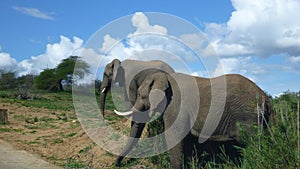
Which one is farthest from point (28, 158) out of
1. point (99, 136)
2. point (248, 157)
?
point (248, 157)

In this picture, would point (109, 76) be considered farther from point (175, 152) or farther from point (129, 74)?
point (175, 152)

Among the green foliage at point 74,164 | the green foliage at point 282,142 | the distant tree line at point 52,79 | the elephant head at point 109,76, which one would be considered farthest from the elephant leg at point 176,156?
the distant tree line at point 52,79

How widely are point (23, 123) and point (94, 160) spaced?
9.57m

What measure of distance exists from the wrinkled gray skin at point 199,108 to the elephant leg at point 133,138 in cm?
43

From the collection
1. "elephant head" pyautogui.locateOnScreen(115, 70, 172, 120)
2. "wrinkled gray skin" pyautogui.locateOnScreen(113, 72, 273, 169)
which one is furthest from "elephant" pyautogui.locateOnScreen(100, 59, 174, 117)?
"wrinkled gray skin" pyautogui.locateOnScreen(113, 72, 273, 169)

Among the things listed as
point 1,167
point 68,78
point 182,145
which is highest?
point 68,78

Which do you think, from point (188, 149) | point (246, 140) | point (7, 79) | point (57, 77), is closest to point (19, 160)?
point (188, 149)

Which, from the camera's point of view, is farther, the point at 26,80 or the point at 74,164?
the point at 26,80

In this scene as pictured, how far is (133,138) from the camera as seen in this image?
388 inches

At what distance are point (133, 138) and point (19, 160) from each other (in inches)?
102

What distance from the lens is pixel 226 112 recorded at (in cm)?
818

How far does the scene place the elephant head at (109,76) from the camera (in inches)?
480

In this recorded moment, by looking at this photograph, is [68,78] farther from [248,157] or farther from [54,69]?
[248,157]

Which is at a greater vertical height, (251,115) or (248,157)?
(251,115)
